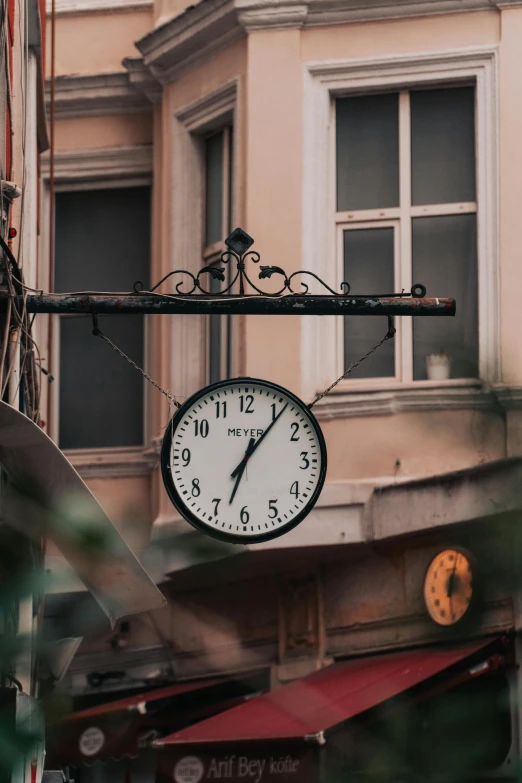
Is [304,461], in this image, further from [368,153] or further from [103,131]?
[103,131]

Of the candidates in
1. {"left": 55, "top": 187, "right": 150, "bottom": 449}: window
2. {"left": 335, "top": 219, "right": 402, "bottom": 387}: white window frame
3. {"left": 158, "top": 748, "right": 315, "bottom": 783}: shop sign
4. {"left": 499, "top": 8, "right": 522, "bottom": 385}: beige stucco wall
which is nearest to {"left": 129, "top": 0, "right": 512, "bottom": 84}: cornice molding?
{"left": 499, "top": 8, "right": 522, "bottom": 385}: beige stucco wall

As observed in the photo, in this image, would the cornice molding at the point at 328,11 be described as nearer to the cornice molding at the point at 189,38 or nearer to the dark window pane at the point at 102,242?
the cornice molding at the point at 189,38

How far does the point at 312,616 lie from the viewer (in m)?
14.1

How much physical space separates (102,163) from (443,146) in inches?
149

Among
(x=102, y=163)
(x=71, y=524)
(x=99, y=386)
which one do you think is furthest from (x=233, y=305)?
(x=102, y=163)

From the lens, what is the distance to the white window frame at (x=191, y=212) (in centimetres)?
1491

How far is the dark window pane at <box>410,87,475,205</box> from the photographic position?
45.5ft

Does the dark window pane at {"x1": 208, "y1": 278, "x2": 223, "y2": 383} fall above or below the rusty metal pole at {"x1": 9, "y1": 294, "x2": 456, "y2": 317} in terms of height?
above

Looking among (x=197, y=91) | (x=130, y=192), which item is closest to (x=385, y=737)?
(x=197, y=91)

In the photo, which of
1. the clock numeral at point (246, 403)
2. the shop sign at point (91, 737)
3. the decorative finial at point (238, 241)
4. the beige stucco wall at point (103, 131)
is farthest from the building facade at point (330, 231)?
the shop sign at point (91, 737)

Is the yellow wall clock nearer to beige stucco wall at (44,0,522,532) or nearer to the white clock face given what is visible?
the white clock face

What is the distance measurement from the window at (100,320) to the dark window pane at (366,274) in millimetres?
2780

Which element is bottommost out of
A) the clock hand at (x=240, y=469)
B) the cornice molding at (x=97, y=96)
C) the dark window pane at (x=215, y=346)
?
the clock hand at (x=240, y=469)

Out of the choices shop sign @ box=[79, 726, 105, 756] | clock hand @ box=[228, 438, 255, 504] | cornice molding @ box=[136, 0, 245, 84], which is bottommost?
shop sign @ box=[79, 726, 105, 756]
